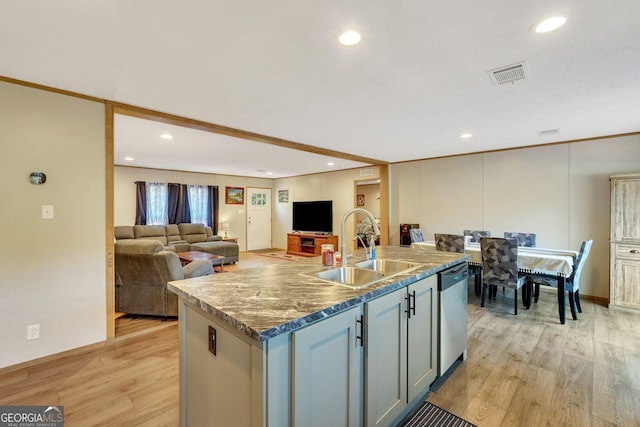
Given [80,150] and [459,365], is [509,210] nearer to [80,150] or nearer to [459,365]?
[459,365]

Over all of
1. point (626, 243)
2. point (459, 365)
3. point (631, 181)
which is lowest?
point (459, 365)

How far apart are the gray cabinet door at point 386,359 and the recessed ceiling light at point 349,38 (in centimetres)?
157

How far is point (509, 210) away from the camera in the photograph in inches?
195

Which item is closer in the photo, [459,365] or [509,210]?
[459,365]

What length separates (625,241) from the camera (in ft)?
12.1

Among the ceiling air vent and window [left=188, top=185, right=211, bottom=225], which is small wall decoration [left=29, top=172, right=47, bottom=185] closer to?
the ceiling air vent

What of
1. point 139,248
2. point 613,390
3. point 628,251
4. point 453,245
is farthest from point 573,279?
point 139,248

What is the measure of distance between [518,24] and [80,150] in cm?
350

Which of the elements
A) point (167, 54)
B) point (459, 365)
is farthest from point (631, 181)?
point (167, 54)

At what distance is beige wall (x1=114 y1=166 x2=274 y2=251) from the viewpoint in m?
7.07

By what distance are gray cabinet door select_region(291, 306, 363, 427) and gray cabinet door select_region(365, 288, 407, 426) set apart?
0.07m

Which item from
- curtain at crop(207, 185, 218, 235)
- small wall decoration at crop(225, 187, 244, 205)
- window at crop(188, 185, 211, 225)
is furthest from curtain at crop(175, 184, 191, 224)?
small wall decoration at crop(225, 187, 244, 205)

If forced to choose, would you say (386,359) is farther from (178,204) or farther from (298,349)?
(178,204)

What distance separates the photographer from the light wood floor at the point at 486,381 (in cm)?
188
